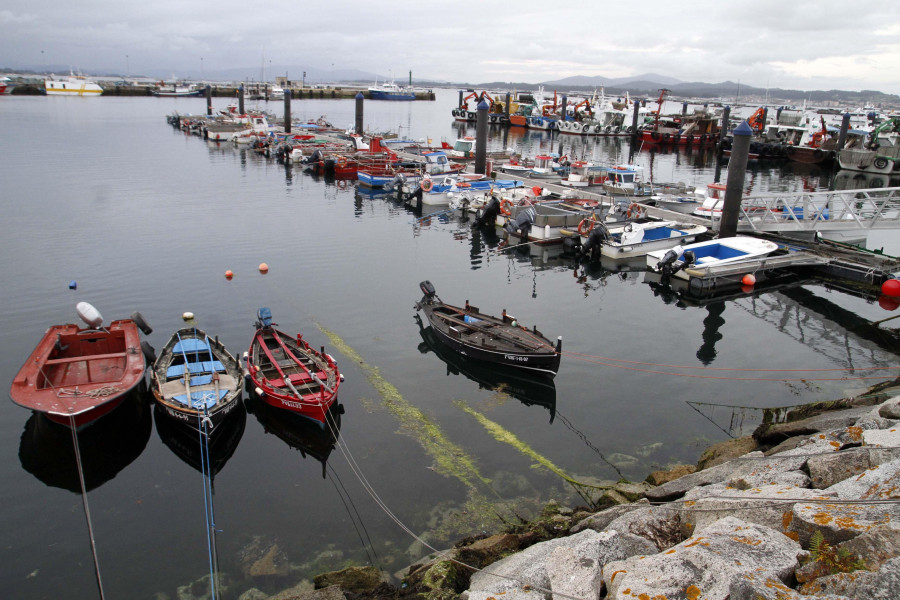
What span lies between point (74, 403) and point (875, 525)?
1550 cm

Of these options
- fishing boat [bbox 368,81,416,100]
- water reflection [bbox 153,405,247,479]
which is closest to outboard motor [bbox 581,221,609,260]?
water reflection [bbox 153,405,247,479]

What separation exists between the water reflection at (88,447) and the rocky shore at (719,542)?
6101mm

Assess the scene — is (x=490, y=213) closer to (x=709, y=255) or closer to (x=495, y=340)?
(x=709, y=255)

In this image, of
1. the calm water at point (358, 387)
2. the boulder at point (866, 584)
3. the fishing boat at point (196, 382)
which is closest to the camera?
the boulder at point (866, 584)

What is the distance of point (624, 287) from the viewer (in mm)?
27922

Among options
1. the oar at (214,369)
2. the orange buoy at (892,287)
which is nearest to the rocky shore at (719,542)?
the oar at (214,369)

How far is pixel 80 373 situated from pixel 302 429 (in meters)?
6.42

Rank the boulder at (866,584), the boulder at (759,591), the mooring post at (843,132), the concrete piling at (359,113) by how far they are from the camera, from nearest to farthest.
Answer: the boulder at (866,584), the boulder at (759,591), the mooring post at (843,132), the concrete piling at (359,113)

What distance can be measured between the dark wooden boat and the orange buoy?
16315mm

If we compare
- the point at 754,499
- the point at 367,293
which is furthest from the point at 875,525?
the point at 367,293

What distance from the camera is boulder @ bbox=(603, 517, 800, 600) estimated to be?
664 cm

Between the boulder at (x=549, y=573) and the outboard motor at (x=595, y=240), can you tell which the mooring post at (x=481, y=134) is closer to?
the outboard motor at (x=595, y=240)

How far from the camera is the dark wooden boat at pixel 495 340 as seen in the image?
18.0 m

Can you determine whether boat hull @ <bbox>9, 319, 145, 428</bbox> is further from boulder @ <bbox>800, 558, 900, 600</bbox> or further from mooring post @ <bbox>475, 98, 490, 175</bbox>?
mooring post @ <bbox>475, 98, 490, 175</bbox>
